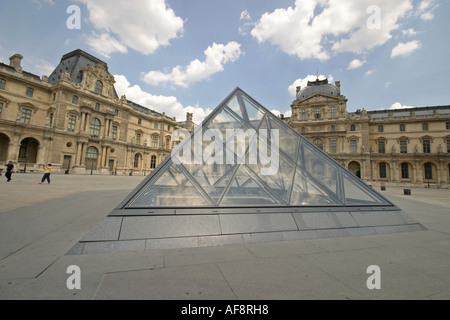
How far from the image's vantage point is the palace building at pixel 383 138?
41000mm

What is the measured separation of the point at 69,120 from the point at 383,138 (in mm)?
65091

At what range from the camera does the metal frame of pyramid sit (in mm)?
3963

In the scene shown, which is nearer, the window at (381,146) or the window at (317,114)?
the window at (381,146)

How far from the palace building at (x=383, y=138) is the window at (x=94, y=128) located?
44309mm

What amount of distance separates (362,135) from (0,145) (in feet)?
220

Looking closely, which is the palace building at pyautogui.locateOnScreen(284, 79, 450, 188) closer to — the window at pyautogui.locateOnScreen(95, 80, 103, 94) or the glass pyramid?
the glass pyramid

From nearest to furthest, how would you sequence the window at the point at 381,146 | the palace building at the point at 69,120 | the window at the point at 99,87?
the palace building at the point at 69,120 < the window at the point at 99,87 < the window at the point at 381,146

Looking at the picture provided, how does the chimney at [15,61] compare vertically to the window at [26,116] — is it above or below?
above

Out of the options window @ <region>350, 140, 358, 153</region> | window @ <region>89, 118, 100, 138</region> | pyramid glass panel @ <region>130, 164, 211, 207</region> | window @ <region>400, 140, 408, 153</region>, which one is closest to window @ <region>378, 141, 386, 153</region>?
window @ <region>400, 140, 408, 153</region>

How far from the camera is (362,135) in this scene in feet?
147

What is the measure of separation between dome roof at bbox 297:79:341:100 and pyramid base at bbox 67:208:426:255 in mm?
52346

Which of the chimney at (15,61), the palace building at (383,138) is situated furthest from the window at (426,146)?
the chimney at (15,61)

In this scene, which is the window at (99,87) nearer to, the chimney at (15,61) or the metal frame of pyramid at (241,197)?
the chimney at (15,61)

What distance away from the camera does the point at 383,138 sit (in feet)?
147
